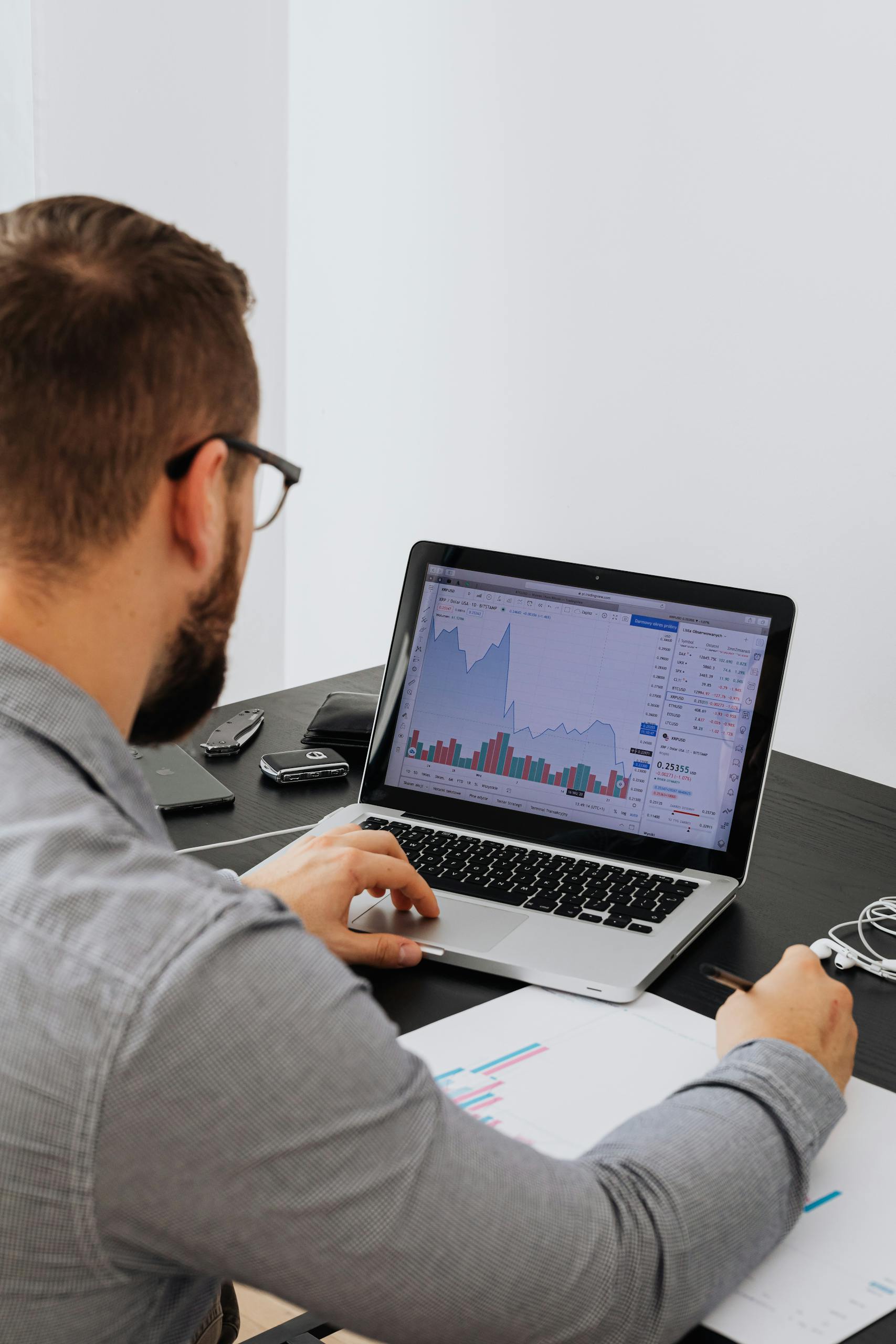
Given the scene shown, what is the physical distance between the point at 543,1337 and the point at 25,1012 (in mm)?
265

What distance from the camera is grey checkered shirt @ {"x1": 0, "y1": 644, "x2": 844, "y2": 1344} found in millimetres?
483

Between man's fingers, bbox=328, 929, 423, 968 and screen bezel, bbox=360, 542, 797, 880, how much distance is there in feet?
0.81

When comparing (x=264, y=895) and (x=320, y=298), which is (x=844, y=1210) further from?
(x=320, y=298)

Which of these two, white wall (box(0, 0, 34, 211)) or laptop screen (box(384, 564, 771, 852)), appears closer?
laptop screen (box(384, 564, 771, 852))

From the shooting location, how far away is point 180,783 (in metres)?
1.24

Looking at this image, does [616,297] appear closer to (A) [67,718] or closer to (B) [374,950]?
(B) [374,950]

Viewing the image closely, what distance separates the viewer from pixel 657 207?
179cm

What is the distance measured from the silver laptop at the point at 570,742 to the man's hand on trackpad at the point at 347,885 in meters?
0.04

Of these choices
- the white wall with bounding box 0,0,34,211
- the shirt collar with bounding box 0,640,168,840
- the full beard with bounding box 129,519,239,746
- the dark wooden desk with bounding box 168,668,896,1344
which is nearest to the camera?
the shirt collar with bounding box 0,640,168,840

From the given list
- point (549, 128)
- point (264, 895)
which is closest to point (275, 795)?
point (264, 895)

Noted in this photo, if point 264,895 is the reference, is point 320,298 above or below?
above

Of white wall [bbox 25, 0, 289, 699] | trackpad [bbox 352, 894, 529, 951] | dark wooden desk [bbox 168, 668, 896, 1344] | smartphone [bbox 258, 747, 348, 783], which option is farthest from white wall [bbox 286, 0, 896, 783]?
trackpad [bbox 352, 894, 529, 951]

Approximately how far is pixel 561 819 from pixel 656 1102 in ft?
1.32

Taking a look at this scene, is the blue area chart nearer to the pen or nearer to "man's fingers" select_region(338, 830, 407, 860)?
"man's fingers" select_region(338, 830, 407, 860)
